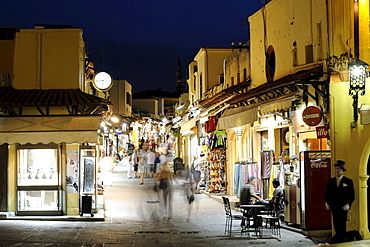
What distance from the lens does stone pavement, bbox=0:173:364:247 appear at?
13781 mm

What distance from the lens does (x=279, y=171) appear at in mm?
18078

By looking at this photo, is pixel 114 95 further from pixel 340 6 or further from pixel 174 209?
pixel 340 6

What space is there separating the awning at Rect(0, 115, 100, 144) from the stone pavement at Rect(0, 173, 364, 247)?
269 centimetres

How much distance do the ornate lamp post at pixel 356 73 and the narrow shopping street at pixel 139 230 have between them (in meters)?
3.91

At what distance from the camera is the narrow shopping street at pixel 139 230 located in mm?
13789

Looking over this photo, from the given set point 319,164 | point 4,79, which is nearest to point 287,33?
point 319,164

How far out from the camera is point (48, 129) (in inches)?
716

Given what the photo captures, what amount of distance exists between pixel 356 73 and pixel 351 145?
6.09ft

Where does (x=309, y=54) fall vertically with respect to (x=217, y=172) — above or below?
above

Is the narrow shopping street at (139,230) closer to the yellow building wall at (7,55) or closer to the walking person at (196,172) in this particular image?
the walking person at (196,172)

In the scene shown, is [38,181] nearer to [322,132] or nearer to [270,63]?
[270,63]

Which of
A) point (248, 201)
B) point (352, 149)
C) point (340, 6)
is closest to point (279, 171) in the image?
point (248, 201)

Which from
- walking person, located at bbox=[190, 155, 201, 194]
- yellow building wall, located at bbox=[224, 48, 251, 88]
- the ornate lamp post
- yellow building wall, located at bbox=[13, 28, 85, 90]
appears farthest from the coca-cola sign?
walking person, located at bbox=[190, 155, 201, 194]

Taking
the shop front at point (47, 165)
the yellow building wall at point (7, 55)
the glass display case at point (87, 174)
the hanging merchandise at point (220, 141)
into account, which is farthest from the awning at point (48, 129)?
the hanging merchandise at point (220, 141)
